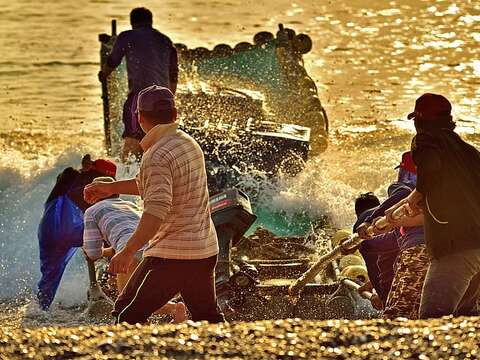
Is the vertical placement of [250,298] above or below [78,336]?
below

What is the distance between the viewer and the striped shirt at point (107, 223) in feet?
27.1

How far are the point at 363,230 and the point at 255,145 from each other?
6920 mm

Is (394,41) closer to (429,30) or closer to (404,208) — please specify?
(429,30)

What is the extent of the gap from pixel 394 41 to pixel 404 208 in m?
22.6

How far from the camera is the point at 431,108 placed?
7199mm

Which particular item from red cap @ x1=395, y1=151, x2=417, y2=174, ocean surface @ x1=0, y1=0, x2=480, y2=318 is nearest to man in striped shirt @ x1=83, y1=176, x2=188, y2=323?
red cap @ x1=395, y1=151, x2=417, y2=174

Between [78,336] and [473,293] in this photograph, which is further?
[473,293]

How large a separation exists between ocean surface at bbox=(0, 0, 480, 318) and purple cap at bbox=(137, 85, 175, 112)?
4053mm

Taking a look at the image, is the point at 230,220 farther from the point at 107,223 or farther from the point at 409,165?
the point at 409,165

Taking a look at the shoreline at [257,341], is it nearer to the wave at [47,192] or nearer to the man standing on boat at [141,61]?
the wave at [47,192]

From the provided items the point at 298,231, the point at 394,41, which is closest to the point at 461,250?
the point at 298,231

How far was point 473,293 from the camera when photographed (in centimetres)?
725

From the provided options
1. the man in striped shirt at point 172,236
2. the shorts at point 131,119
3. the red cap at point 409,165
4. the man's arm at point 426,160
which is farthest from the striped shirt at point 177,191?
the shorts at point 131,119

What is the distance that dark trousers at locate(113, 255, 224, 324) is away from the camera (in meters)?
7.00
